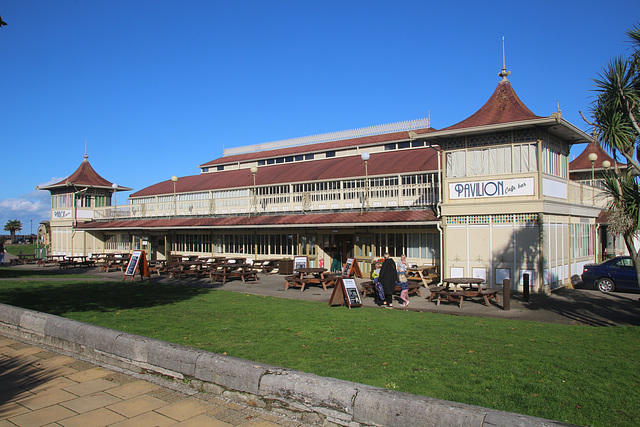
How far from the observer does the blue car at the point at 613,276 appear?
54.9ft

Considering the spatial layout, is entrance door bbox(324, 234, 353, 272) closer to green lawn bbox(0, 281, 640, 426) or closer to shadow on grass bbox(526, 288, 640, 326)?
green lawn bbox(0, 281, 640, 426)

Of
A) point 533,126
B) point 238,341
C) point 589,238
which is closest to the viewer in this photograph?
point 238,341

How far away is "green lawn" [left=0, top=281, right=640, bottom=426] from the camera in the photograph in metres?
5.31

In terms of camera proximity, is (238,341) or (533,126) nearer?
(238,341)

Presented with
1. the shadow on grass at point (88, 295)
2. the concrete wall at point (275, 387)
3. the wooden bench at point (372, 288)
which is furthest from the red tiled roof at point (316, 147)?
the concrete wall at point (275, 387)

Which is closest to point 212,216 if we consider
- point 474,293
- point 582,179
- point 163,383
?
point 474,293

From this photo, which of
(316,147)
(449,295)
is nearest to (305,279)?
(449,295)

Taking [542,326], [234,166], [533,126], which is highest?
[234,166]

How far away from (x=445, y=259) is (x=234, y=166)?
27.0 meters

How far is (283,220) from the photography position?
23734mm

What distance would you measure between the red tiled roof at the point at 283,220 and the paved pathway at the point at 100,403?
46.2 ft

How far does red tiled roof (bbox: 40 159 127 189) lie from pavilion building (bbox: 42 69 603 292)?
192 millimetres

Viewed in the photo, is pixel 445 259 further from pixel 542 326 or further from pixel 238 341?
pixel 238 341

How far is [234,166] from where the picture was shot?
40.7 meters
